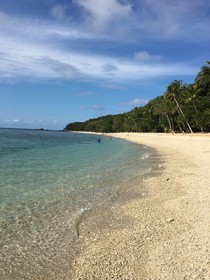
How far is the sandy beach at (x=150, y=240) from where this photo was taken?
530 cm

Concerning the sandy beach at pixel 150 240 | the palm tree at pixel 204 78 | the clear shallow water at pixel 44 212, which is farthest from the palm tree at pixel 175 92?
the sandy beach at pixel 150 240

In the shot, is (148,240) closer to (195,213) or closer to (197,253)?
(197,253)

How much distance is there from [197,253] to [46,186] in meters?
8.42

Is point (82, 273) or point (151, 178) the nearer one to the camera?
Result: point (82, 273)

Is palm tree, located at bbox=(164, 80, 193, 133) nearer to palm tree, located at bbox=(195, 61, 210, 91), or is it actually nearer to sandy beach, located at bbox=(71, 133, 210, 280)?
palm tree, located at bbox=(195, 61, 210, 91)

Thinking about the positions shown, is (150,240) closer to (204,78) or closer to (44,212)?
(44,212)

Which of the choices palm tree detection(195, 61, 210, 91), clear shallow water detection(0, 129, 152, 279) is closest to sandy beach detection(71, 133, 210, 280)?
clear shallow water detection(0, 129, 152, 279)

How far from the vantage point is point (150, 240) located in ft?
21.7

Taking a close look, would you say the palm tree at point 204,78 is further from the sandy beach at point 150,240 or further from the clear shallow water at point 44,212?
the sandy beach at point 150,240

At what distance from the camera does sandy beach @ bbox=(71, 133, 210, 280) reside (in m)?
5.30

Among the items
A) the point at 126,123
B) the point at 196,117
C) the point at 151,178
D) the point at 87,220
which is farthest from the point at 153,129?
the point at 87,220

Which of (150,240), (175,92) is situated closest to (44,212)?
(150,240)

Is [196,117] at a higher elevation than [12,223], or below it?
higher

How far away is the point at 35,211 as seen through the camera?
9.14 metres
